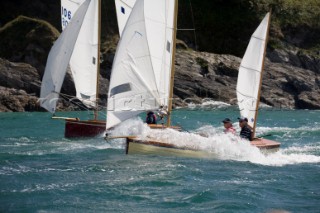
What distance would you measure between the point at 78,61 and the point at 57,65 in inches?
144

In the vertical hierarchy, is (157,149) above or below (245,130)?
below

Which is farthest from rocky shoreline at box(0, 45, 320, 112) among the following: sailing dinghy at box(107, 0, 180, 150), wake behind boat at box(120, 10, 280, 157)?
wake behind boat at box(120, 10, 280, 157)

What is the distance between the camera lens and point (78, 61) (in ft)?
109

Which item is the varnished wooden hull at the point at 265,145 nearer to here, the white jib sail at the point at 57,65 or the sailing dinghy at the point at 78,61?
the sailing dinghy at the point at 78,61

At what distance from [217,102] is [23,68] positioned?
16.1 m

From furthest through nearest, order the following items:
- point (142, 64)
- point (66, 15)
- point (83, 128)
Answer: point (66, 15) → point (83, 128) → point (142, 64)

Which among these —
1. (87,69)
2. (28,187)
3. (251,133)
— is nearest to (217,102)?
(87,69)

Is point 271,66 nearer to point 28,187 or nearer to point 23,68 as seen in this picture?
point 23,68

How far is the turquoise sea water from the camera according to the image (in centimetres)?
1577

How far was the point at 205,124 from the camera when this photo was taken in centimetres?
4128

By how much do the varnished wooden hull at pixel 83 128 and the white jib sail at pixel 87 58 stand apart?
8.37 ft

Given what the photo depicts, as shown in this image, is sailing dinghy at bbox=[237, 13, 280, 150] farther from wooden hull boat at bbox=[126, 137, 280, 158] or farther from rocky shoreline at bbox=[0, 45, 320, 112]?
rocky shoreline at bbox=[0, 45, 320, 112]

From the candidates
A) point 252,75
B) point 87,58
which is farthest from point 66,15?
point 252,75

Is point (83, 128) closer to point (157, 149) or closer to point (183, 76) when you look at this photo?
point (157, 149)
